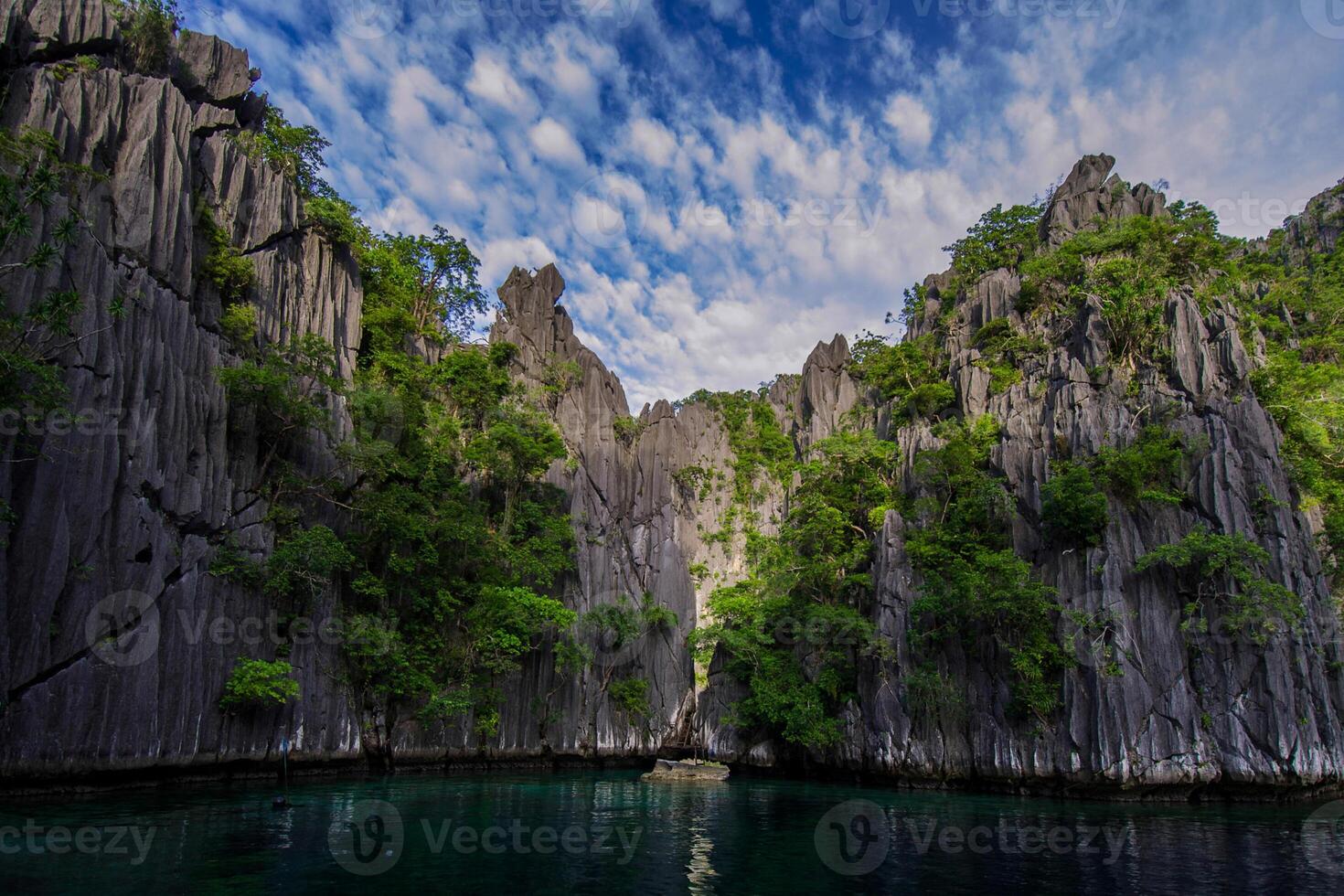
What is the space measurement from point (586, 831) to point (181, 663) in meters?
13.8

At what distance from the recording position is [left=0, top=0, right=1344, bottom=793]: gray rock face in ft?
61.0

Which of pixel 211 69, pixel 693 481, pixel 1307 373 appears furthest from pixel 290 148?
pixel 1307 373

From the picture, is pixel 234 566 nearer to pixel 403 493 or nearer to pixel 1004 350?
pixel 403 493

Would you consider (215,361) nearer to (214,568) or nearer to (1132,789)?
(214,568)

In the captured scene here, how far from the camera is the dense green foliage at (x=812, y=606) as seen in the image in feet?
107

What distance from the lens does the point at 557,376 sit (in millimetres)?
46656

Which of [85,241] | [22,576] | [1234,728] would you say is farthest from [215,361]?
[1234,728]

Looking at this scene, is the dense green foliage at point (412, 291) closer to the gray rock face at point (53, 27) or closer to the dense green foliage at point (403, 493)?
the dense green foliage at point (403, 493)

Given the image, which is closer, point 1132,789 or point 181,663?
point 181,663
